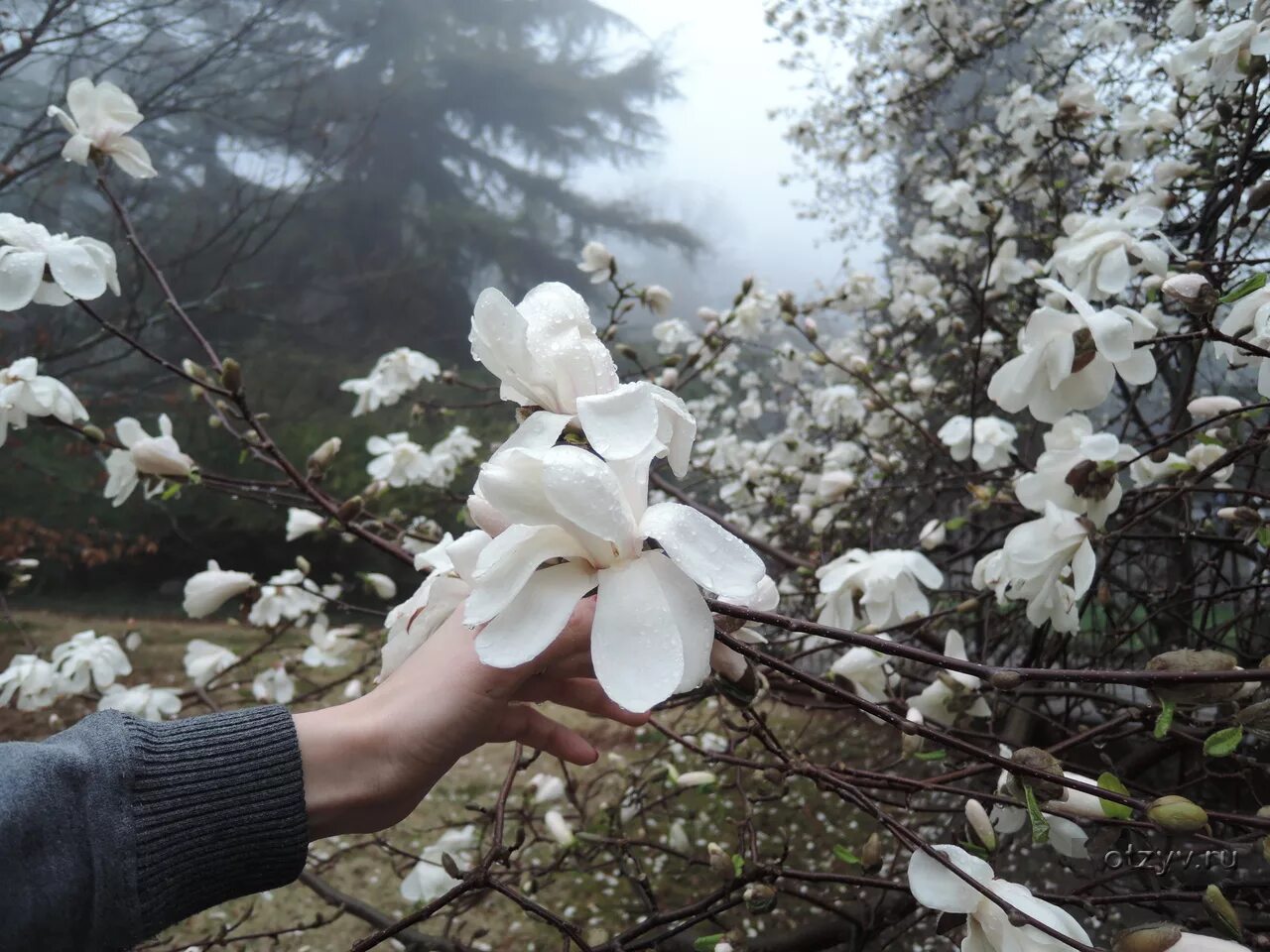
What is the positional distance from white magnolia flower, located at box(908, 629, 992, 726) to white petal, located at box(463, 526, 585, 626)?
45 centimetres

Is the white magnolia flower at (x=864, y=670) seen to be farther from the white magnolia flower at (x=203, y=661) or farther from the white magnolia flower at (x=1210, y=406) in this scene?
the white magnolia flower at (x=203, y=661)

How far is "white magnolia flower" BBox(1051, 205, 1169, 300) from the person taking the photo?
24.1 inches

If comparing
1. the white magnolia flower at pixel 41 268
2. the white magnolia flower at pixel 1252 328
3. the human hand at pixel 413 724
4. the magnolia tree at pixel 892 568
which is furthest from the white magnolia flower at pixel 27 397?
the white magnolia flower at pixel 1252 328

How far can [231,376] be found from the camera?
2.07 feet

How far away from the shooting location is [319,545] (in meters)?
4.00

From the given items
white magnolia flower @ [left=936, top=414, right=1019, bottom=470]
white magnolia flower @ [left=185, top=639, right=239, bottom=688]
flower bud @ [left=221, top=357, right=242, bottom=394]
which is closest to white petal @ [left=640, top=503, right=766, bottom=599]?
flower bud @ [left=221, top=357, right=242, bottom=394]

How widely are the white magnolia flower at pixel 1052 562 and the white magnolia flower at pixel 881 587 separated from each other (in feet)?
0.25

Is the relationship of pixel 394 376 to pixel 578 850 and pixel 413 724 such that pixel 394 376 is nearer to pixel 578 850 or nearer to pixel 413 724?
pixel 578 850

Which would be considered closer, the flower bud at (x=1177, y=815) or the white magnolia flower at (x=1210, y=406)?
the flower bud at (x=1177, y=815)

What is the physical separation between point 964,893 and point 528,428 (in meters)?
0.31

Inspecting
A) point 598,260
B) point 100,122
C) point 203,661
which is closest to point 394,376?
point 598,260

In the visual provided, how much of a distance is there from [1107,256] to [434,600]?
62cm

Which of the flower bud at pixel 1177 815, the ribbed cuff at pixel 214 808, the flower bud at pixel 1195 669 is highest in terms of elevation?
the flower bud at pixel 1195 669

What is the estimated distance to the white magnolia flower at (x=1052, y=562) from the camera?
516 millimetres
